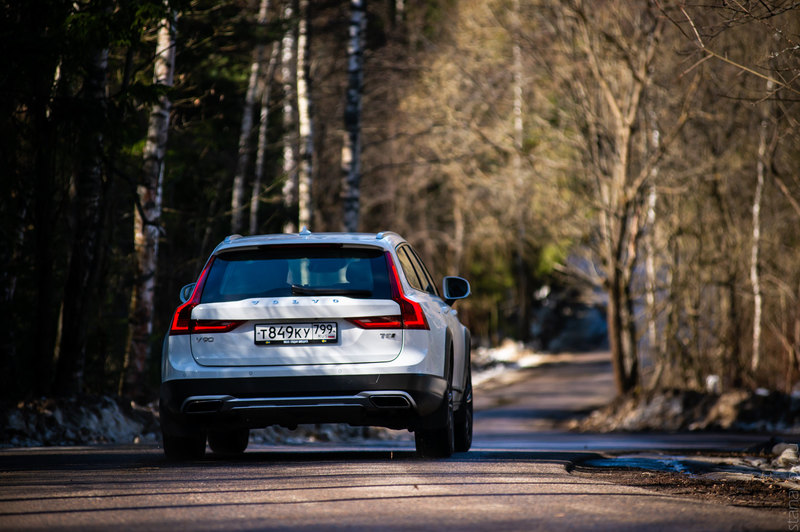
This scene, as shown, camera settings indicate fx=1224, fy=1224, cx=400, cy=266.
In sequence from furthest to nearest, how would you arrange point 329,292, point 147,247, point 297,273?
point 147,247 < point 297,273 < point 329,292

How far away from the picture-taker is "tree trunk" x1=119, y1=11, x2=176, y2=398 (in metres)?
18.1

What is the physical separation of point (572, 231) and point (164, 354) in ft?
65.7

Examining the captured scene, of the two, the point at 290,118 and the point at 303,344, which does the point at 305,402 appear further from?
the point at 290,118

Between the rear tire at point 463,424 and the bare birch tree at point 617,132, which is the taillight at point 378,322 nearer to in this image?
the rear tire at point 463,424

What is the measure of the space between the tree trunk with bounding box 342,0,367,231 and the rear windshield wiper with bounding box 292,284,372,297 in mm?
13787

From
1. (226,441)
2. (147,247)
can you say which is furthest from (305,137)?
(226,441)

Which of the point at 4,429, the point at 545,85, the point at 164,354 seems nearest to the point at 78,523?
the point at 164,354

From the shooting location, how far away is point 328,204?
134 feet

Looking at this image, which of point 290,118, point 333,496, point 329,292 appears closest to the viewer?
point 333,496

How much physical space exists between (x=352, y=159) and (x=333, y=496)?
1650 centimetres

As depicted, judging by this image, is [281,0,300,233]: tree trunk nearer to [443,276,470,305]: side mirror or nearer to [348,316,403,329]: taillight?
[443,276,470,305]: side mirror

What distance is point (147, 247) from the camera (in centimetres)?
1847

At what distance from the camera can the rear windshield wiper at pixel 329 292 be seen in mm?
9320

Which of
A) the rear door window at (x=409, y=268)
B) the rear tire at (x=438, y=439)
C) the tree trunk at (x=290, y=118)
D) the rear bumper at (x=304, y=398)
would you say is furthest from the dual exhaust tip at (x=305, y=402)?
the tree trunk at (x=290, y=118)
